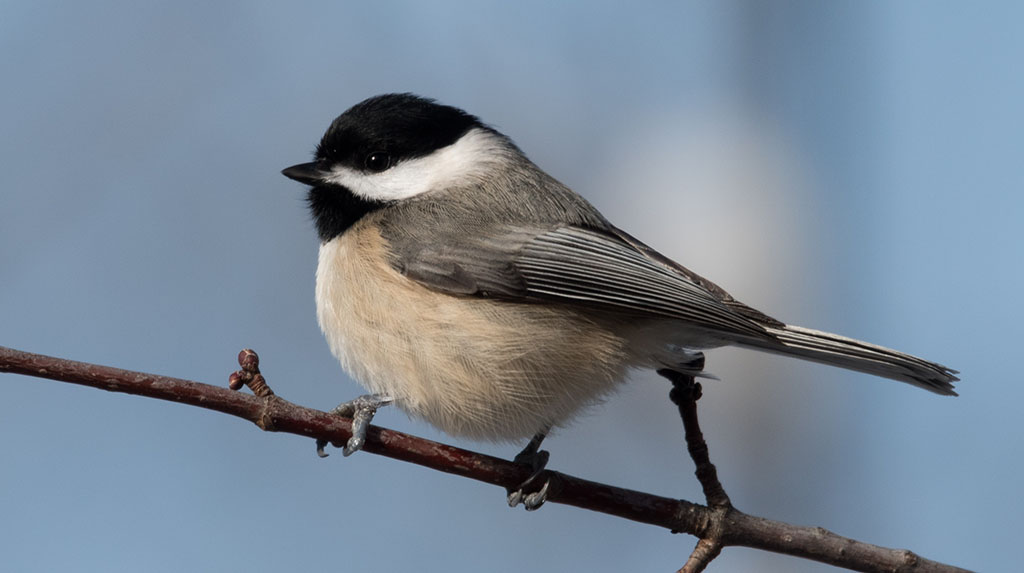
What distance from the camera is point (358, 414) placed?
2107mm

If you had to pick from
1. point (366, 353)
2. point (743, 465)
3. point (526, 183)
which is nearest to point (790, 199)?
point (743, 465)

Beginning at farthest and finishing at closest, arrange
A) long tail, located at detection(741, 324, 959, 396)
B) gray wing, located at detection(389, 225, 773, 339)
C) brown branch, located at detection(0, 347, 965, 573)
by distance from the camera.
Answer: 1. gray wing, located at detection(389, 225, 773, 339)
2. long tail, located at detection(741, 324, 959, 396)
3. brown branch, located at detection(0, 347, 965, 573)

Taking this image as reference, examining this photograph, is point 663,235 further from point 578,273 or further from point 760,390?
point 578,273

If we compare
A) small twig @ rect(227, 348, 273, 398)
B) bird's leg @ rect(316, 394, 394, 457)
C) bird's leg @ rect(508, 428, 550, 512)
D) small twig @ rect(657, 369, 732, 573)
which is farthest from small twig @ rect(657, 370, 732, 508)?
small twig @ rect(227, 348, 273, 398)

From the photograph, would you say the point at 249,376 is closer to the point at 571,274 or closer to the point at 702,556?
the point at 571,274

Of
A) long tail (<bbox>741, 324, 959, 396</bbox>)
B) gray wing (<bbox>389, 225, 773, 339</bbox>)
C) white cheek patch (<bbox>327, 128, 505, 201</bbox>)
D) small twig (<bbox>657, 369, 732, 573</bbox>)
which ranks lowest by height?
small twig (<bbox>657, 369, 732, 573</bbox>)

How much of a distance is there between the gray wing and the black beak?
0.31 metres

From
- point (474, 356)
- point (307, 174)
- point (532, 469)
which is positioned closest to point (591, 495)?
point (532, 469)

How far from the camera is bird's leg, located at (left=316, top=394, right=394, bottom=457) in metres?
1.96

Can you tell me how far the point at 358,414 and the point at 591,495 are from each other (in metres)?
0.50

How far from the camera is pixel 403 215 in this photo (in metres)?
2.50

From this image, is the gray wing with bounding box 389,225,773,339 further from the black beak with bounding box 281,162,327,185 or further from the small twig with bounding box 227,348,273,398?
the small twig with bounding box 227,348,273,398

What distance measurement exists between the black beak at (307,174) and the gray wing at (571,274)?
314 mm

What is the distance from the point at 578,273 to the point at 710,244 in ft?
5.03
